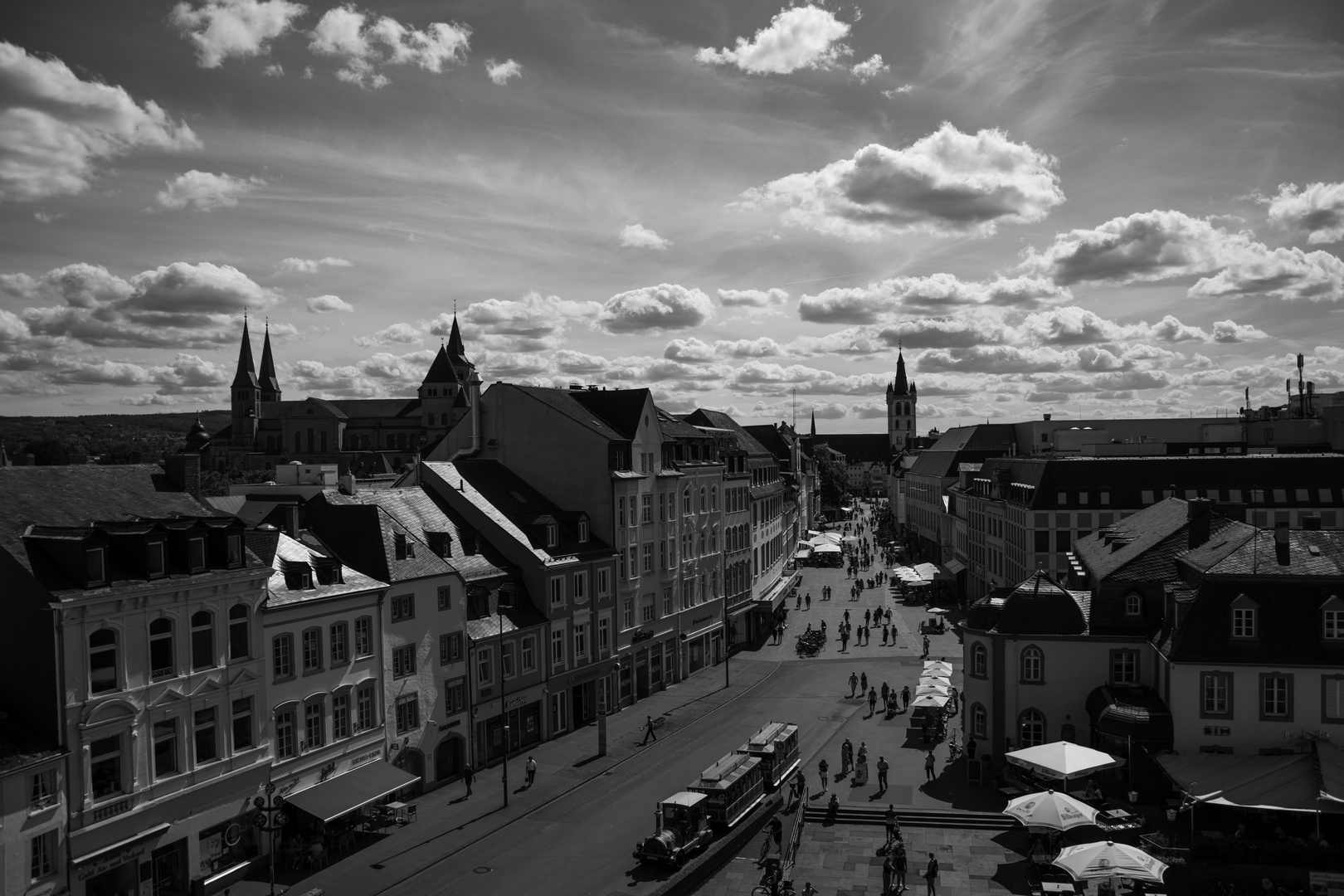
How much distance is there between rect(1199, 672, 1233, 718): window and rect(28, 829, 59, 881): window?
122ft

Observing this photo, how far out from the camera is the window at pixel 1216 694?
37250 millimetres

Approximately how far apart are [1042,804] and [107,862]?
28.4m

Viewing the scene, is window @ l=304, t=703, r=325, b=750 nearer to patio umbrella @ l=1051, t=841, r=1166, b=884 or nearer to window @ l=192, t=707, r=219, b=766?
window @ l=192, t=707, r=219, b=766

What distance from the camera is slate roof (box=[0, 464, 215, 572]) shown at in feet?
99.7

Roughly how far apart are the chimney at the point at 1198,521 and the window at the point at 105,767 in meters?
41.6

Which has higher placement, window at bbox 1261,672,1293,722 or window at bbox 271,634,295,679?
window at bbox 271,634,295,679

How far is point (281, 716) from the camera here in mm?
35281

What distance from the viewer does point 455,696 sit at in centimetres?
4372

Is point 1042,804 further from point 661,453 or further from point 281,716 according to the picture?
point 661,453

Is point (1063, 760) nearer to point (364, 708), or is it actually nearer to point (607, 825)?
point (607, 825)

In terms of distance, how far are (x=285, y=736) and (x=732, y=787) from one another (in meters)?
15.7

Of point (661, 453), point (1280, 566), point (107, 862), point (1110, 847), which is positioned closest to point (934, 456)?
point (661, 453)

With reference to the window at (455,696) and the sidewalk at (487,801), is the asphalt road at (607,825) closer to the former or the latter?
the sidewalk at (487,801)

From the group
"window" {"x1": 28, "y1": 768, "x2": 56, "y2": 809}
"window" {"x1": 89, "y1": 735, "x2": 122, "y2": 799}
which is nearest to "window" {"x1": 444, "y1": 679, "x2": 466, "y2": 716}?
"window" {"x1": 89, "y1": 735, "x2": 122, "y2": 799}
